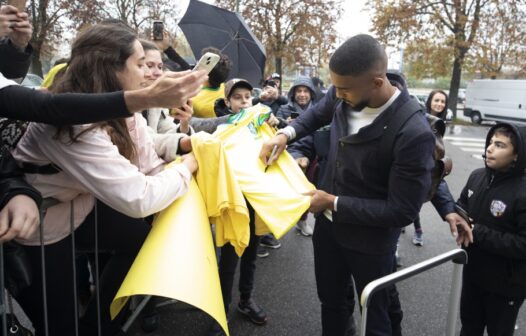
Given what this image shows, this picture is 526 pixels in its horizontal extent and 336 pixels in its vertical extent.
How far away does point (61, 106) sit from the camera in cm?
133

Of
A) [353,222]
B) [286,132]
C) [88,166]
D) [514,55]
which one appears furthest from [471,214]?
[514,55]

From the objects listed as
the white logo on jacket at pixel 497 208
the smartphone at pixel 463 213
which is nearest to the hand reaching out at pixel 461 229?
the smartphone at pixel 463 213

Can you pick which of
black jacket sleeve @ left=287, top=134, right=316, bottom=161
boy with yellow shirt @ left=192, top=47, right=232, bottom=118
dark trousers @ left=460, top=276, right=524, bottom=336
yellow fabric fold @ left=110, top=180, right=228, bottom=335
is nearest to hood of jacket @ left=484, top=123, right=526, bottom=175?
dark trousers @ left=460, top=276, right=524, bottom=336

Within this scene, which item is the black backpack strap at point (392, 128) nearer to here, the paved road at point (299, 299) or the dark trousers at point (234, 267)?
the dark trousers at point (234, 267)

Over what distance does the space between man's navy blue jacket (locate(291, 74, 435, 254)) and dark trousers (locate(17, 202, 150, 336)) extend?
1.08 m

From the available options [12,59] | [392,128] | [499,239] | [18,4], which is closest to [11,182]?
[12,59]

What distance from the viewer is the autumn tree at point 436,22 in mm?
20031

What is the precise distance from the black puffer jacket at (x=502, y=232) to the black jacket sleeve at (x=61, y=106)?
215 centimetres

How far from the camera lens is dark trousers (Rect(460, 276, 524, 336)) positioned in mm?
2350

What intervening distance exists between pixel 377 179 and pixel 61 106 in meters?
1.42

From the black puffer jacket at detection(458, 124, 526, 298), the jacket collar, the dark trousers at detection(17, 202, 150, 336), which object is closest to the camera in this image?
the dark trousers at detection(17, 202, 150, 336)

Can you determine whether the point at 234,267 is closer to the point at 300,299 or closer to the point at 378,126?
the point at 300,299

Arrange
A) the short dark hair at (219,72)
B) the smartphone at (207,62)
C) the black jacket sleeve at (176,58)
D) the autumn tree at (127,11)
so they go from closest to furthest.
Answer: the smartphone at (207,62), the short dark hair at (219,72), the black jacket sleeve at (176,58), the autumn tree at (127,11)

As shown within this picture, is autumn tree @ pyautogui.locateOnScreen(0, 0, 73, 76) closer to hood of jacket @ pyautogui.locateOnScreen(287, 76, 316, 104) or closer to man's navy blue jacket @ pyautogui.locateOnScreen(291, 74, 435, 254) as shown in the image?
hood of jacket @ pyautogui.locateOnScreen(287, 76, 316, 104)
